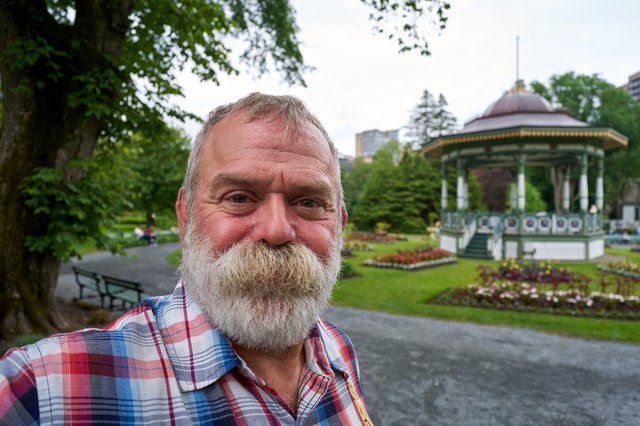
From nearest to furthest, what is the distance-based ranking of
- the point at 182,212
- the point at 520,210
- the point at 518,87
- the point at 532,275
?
the point at 182,212
the point at 532,275
the point at 520,210
the point at 518,87

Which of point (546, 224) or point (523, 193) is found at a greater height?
point (523, 193)

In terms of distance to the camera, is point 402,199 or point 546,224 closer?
point 546,224

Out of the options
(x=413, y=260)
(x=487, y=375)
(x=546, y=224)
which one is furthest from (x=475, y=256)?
(x=487, y=375)

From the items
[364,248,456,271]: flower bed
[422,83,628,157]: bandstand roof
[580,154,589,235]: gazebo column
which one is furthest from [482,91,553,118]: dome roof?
[364,248,456,271]: flower bed

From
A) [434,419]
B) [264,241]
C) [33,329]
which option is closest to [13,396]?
[264,241]

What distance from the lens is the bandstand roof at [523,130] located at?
18.7 m

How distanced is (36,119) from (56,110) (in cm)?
31

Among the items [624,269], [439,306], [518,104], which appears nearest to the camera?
[439,306]

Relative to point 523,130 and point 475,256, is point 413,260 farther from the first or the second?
point 523,130

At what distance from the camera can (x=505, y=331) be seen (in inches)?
350

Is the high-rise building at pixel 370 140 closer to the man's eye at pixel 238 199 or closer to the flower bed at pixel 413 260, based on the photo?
the flower bed at pixel 413 260

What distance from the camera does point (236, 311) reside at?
1384 mm

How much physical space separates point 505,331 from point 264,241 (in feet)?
29.0

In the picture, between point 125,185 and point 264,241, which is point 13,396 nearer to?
point 264,241
